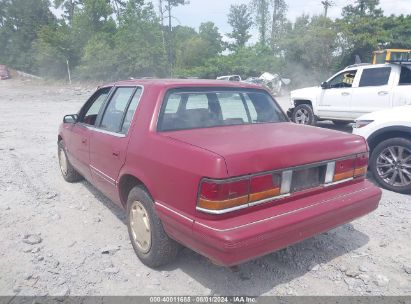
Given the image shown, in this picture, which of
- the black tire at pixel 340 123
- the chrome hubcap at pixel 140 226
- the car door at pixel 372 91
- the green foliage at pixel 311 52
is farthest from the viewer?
the green foliage at pixel 311 52

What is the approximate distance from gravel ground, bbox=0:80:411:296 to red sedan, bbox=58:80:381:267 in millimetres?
295

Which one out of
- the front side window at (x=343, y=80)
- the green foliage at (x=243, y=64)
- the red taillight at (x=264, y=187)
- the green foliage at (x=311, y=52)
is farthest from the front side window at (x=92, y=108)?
the green foliage at (x=243, y=64)

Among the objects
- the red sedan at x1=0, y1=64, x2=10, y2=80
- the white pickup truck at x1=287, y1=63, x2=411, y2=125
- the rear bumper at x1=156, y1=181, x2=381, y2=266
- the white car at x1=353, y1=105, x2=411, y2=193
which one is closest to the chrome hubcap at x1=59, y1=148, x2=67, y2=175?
the rear bumper at x1=156, y1=181, x2=381, y2=266

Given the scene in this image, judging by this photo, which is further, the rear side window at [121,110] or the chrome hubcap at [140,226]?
the rear side window at [121,110]

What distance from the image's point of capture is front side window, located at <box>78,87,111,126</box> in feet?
14.7

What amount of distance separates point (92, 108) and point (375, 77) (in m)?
6.71

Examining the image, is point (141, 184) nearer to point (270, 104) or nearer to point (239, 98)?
point (239, 98)

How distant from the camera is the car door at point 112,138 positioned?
11.2ft

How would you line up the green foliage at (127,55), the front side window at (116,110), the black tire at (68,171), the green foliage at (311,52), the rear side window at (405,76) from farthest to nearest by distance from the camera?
the green foliage at (127,55) < the green foliage at (311,52) < the rear side window at (405,76) < the black tire at (68,171) < the front side window at (116,110)

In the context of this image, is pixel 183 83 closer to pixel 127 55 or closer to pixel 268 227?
pixel 268 227

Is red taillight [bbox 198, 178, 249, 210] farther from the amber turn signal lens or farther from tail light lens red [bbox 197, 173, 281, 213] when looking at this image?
the amber turn signal lens

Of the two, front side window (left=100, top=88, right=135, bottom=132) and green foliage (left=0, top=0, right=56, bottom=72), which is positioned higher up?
green foliage (left=0, top=0, right=56, bottom=72)

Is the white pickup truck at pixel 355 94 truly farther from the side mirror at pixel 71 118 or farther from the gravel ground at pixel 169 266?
the side mirror at pixel 71 118

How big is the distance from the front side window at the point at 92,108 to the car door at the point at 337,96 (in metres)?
6.55
